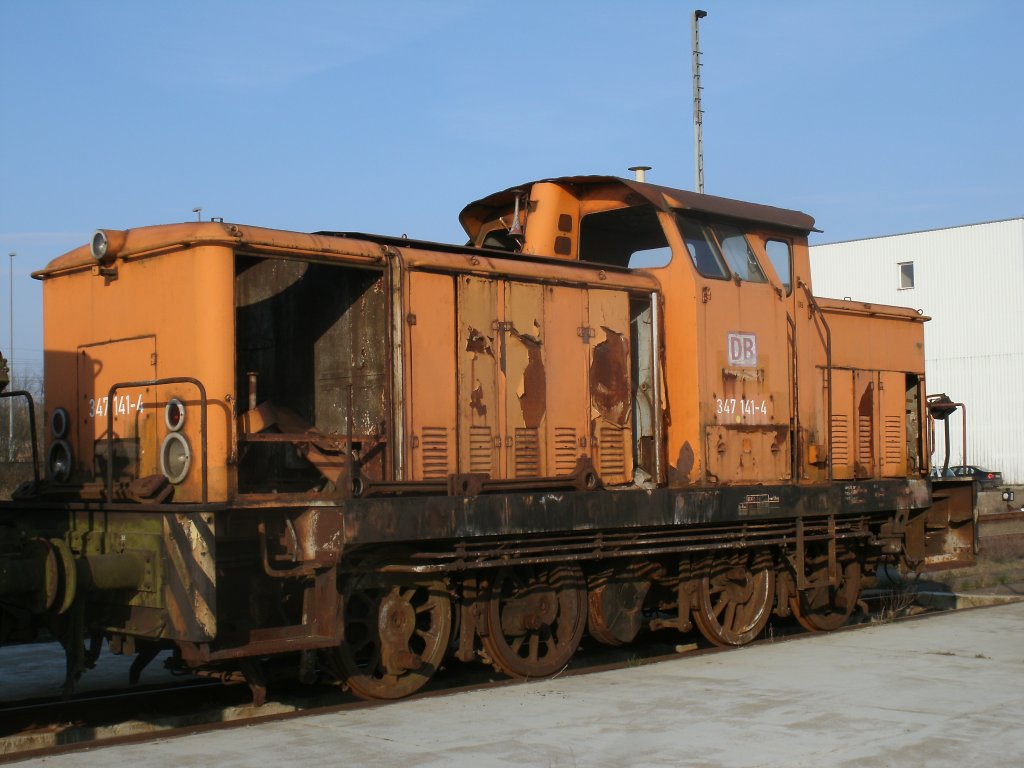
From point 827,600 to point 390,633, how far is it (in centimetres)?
533

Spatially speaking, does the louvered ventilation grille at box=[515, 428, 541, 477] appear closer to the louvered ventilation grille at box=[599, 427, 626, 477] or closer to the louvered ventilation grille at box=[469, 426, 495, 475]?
the louvered ventilation grille at box=[469, 426, 495, 475]

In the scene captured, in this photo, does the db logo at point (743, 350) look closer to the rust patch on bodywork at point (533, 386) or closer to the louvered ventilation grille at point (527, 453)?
the rust patch on bodywork at point (533, 386)

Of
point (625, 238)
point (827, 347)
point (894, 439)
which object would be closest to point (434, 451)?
point (625, 238)

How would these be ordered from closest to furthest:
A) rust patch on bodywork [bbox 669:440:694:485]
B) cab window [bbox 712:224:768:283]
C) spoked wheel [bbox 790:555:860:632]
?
rust patch on bodywork [bbox 669:440:694:485] < cab window [bbox 712:224:768:283] < spoked wheel [bbox 790:555:860:632]

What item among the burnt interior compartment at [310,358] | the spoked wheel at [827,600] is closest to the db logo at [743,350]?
the spoked wheel at [827,600]

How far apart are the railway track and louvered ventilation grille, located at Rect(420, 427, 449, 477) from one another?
62.4 inches

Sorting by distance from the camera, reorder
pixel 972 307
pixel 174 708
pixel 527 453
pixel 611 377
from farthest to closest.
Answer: pixel 972 307
pixel 611 377
pixel 527 453
pixel 174 708

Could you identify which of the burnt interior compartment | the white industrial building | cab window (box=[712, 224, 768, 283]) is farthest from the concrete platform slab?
the white industrial building

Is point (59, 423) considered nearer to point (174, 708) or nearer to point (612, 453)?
point (174, 708)

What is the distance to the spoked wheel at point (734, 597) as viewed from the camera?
1062cm

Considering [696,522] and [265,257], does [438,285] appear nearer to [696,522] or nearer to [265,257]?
[265,257]

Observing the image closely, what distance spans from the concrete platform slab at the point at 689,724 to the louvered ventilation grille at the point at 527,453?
1654 millimetres

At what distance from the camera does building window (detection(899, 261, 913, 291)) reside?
134ft

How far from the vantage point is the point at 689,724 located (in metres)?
7.14
